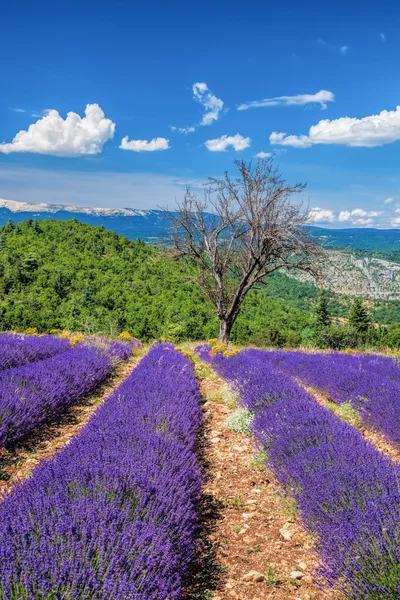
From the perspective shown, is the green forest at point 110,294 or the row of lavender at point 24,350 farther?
the green forest at point 110,294

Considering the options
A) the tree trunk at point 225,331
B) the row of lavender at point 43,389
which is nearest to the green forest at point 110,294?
the tree trunk at point 225,331

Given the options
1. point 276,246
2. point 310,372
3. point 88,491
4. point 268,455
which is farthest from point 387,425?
point 276,246

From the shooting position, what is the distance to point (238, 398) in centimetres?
593

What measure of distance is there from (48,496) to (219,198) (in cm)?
1194

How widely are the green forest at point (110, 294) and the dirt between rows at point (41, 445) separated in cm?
2563

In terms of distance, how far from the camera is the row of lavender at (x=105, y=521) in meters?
1.63

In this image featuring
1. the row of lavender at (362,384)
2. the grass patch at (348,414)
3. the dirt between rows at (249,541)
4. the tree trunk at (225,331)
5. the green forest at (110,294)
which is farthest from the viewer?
the green forest at (110,294)

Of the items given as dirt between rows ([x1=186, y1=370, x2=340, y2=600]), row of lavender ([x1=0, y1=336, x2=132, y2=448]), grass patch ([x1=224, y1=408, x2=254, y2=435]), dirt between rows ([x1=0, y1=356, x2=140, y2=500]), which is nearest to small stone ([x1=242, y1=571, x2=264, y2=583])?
dirt between rows ([x1=186, y1=370, x2=340, y2=600])

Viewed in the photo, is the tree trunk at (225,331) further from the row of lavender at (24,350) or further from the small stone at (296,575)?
the small stone at (296,575)

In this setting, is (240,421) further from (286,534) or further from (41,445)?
(41,445)

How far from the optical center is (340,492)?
8.23 feet

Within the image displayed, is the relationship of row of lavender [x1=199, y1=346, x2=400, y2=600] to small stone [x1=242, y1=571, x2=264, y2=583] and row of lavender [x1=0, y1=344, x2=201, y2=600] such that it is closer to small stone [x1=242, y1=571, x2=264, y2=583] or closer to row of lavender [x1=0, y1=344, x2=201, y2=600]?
small stone [x1=242, y1=571, x2=264, y2=583]

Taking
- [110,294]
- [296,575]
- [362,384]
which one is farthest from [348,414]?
[110,294]

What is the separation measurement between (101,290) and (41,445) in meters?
43.5
